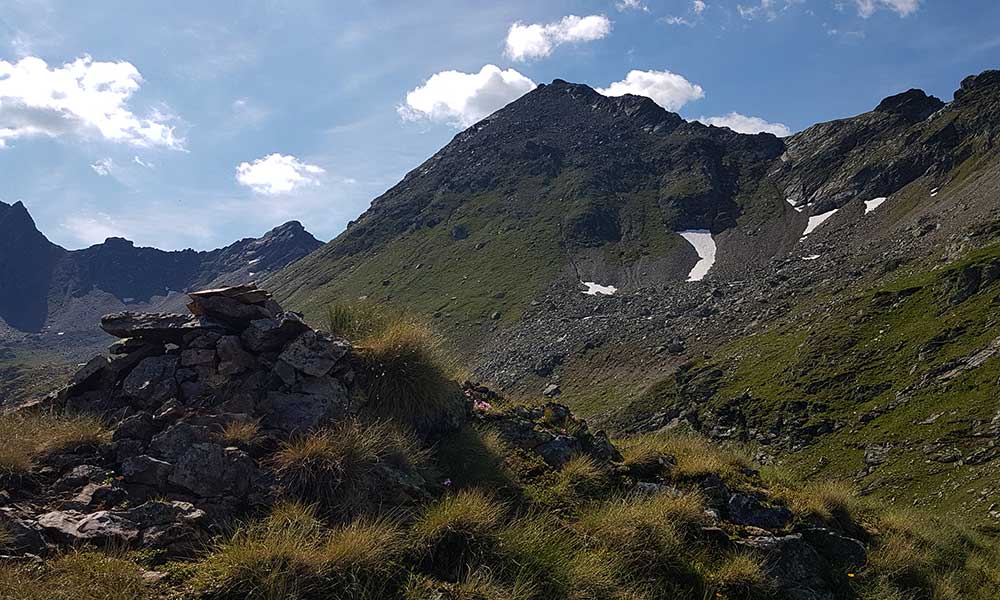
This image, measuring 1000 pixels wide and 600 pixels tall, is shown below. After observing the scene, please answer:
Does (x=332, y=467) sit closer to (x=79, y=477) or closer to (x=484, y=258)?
(x=79, y=477)

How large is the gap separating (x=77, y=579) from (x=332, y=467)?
2567 mm

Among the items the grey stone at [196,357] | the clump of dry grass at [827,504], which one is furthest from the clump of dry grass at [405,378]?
the clump of dry grass at [827,504]

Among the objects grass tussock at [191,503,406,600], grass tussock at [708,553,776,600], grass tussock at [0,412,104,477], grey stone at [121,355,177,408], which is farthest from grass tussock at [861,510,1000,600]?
grass tussock at [0,412,104,477]

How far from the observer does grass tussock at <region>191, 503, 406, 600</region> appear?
5059mm

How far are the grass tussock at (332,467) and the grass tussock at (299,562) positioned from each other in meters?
0.63

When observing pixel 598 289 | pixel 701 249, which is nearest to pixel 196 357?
pixel 598 289

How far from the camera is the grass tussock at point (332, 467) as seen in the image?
664 centimetres

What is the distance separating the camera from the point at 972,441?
28.2m

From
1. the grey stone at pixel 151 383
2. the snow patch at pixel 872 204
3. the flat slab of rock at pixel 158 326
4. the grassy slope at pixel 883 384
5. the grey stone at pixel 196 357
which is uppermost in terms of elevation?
the snow patch at pixel 872 204

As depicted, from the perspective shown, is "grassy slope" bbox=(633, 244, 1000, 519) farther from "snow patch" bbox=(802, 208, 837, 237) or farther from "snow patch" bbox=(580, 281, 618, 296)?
"snow patch" bbox=(802, 208, 837, 237)

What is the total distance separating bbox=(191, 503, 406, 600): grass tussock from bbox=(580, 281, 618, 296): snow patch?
107 m

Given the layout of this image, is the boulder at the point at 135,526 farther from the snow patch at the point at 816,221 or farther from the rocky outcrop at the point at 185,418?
the snow patch at the point at 816,221

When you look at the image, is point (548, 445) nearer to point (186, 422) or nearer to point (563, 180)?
point (186, 422)

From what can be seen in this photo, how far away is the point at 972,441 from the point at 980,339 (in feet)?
41.2
